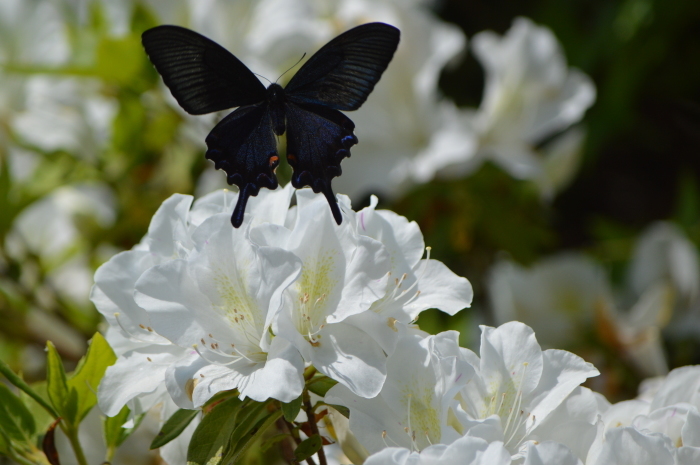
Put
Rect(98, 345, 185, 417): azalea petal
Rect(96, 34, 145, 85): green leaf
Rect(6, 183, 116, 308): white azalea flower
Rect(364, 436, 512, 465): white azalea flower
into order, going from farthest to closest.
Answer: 1. Rect(6, 183, 116, 308): white azalea flower
2. Rect(96, 34, 145, 85): green leaf
3. Rect(98, 345, 185, 417): azalea petal
4. Rect(364, 436, 512, 465): white azalea flower

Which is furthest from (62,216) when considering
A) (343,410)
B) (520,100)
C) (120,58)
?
(343,410)

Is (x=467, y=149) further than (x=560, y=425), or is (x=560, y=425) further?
(x=467, y=149)

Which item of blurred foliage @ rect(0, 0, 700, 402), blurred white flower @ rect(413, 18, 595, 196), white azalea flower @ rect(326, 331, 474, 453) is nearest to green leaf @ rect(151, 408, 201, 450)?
white azalea flower @ rect(326, 331, 474, 453)

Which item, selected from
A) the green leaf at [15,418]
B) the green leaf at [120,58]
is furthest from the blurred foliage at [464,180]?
the green leaf at [15,418]

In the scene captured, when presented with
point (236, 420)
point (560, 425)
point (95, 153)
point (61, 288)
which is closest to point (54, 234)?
point (61, 288)

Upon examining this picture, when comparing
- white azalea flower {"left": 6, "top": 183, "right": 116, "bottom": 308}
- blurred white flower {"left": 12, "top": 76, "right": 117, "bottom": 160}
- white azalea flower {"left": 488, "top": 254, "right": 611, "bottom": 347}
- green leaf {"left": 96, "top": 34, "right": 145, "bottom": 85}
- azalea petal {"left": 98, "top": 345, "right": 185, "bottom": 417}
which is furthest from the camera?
white azalea flower {"left": 488, "top": 254, "right": 611, "bottom": 347}

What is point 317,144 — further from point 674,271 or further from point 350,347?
point 674,271

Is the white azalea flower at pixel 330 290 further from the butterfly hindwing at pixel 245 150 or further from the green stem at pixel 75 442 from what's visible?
the green stem at pixel 75 442

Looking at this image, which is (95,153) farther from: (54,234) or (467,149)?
(467,149)

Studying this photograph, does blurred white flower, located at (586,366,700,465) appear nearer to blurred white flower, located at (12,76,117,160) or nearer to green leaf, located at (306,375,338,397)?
green leaf, located at (306,375,338,397)
